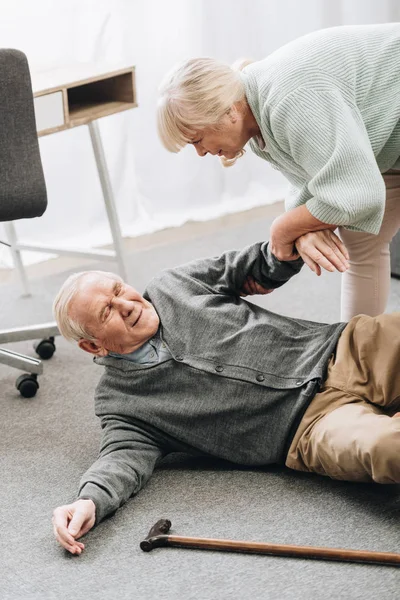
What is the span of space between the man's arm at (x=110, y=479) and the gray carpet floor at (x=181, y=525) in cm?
4

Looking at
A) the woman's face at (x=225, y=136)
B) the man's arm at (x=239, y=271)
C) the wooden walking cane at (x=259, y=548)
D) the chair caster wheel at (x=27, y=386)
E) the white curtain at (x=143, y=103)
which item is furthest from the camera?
the white curtain at (x=143, y=103)

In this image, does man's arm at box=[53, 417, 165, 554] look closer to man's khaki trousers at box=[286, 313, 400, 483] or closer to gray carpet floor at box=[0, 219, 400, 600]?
gray carpet floor at box=[0, 219, 400, 600]

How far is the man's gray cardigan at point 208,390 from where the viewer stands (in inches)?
70.7

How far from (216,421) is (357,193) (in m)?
0.53

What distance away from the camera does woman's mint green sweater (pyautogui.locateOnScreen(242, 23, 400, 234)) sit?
1.66 metres

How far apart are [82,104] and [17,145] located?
0.57 metres

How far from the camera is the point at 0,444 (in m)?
2.12

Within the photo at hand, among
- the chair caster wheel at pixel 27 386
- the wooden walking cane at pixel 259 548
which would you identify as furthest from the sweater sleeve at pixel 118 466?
the chair caster wheel at pixel 27 386

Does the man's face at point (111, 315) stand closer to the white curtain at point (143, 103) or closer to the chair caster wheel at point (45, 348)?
the chair caster wheel at point (45, 348)

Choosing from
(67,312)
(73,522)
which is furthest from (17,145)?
(73,522)

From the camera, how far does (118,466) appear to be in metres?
1.77

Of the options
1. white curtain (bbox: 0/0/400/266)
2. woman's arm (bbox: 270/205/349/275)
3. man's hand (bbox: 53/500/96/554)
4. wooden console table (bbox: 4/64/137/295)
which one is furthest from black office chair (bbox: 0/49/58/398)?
white curtain (bbox: 0/0/400/266)

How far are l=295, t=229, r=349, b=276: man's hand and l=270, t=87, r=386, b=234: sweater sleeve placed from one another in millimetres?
86

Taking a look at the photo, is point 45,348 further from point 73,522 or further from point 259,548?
point 259,548
